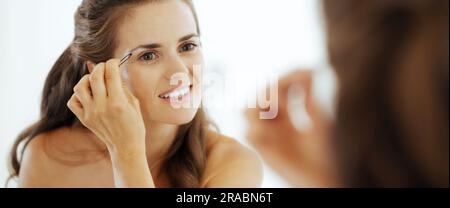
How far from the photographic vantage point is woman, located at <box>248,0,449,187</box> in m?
0.32

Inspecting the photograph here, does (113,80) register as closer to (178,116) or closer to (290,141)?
(178,116)

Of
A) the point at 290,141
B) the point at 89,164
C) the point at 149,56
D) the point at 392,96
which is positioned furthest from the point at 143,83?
the point at 392,96

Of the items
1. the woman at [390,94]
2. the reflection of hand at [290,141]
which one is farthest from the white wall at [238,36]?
the woman at [390,94]

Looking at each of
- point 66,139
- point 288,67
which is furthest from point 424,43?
point 66,139

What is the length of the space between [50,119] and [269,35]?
1.43ft

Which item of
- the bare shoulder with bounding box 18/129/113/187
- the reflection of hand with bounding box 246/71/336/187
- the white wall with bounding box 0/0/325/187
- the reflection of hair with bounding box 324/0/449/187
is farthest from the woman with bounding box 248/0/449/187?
the bare shoulder with bounding box 18/129/113/187

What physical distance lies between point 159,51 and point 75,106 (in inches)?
7.0

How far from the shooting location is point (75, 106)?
3.07 ft

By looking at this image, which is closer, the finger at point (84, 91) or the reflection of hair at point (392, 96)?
the reflection of hair at point (392, 96)

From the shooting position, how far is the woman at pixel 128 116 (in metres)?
0.91

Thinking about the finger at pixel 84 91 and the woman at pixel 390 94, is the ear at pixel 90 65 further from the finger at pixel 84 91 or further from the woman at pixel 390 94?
the woman at pixel 390 94

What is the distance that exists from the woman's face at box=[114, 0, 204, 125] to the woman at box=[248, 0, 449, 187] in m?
0.61

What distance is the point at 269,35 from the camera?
95cm
